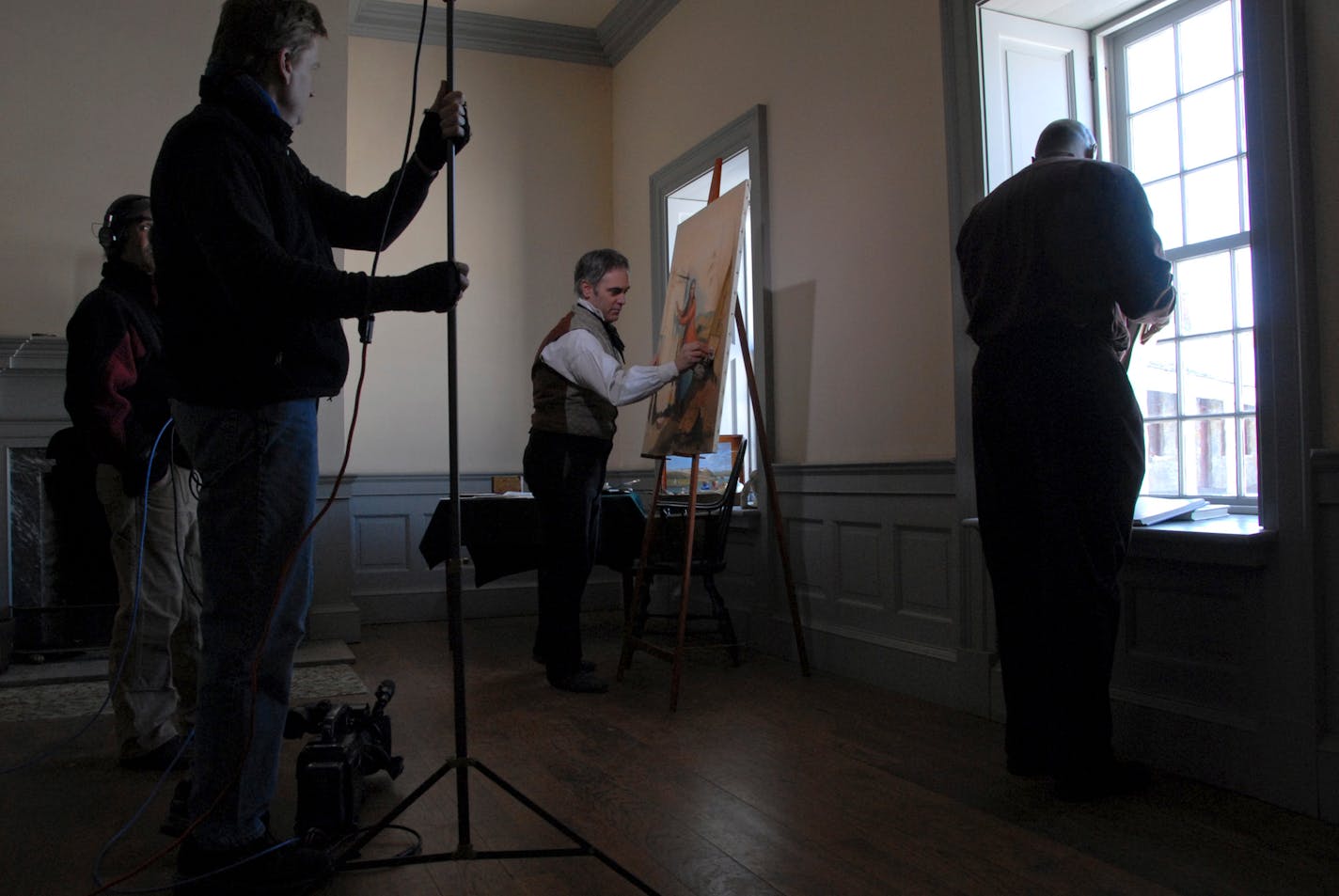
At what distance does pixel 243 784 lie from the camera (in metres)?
1.83

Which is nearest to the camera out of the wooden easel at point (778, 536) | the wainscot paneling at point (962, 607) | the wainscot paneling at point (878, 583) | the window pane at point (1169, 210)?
the wainscot paneling at point (962, 607)

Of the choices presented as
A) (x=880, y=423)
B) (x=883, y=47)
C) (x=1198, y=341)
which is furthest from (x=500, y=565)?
(x=1198, y=341)

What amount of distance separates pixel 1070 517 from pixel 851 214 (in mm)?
1914

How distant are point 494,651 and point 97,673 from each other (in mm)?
1705

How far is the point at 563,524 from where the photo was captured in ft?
12.4

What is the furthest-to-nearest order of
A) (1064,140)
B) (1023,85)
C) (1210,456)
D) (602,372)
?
(602,372) < (1023,85) < (1210,456) < (1064,140)

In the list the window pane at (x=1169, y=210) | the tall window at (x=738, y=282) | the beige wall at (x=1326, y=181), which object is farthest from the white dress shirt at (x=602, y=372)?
the beige wall at (x=1326, y=181)

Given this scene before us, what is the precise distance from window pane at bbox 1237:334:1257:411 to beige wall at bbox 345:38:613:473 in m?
4.13

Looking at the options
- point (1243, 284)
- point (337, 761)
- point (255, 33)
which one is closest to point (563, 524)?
point (337, 761)

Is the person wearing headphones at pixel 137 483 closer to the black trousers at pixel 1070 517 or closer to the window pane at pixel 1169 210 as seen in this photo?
the black trousers at pixel 1070 517

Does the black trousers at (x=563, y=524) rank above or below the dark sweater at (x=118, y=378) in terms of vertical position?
below

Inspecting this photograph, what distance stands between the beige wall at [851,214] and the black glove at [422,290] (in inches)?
84.7

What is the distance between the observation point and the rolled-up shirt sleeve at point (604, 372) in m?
3.67

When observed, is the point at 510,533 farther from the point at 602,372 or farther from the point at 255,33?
the point at 255,33
